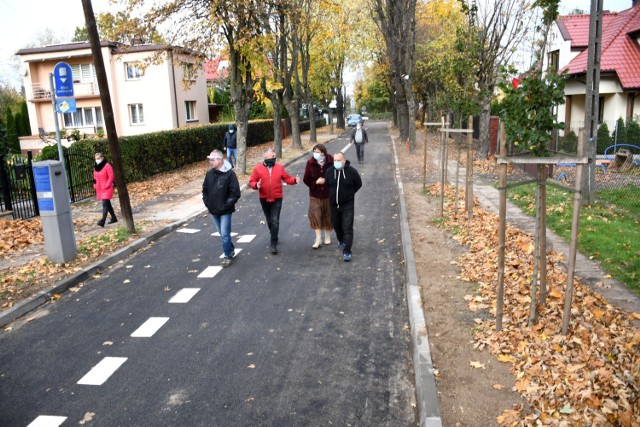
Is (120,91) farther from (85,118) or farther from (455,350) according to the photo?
(455,350)

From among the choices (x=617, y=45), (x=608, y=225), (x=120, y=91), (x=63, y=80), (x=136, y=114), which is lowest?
(x=608, y=225)

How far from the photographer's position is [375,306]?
289 inches

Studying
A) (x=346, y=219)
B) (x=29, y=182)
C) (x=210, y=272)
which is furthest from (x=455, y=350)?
(x=29, y=182)

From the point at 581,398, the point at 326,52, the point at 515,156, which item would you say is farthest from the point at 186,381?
the point at 326,52

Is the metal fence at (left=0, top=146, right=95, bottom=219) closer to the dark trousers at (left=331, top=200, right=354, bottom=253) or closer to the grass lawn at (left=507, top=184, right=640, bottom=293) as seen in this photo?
the dark trousers at (left=331, top=200, right=354, bottom=253)

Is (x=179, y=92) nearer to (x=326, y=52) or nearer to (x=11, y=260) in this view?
(x=326, y=52)

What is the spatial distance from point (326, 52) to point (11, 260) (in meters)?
36.4

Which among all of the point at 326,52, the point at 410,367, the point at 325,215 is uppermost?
A: the point at 326,52

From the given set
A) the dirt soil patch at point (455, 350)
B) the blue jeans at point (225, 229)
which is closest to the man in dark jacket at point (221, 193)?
the blue jeans at point (225, 229)

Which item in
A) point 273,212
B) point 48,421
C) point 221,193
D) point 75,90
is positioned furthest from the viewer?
point 75,90

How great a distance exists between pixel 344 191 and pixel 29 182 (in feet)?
32.6

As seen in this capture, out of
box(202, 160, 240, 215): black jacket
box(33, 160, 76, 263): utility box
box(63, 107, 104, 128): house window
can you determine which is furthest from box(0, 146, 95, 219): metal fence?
box(63, 107, 104, 128): house window

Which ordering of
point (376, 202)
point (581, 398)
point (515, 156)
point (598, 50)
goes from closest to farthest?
point (581, 398), point (515, 156), point (598, 50), point (376, 202)

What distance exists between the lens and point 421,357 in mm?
5531
